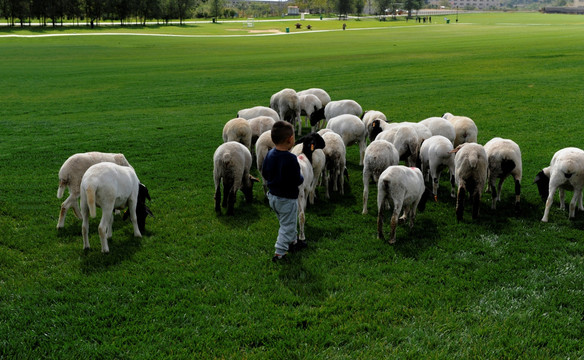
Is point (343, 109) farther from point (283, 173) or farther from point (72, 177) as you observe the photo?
point (72, 177)

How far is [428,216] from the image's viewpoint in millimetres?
9555

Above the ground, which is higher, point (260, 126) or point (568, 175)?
point (260, 126)

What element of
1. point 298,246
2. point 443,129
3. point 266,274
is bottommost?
point 266,274

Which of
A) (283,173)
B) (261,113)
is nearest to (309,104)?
(261,113)

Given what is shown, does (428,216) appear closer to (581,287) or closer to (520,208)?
(520,208)

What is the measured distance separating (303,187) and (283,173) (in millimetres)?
1372

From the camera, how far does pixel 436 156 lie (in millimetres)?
10211

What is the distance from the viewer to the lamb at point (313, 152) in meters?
9.18

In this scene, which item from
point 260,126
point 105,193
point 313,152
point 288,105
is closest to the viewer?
point 105,193

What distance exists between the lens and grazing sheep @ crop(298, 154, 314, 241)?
823 centimetres

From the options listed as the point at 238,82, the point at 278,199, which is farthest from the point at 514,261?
the point at 238,82

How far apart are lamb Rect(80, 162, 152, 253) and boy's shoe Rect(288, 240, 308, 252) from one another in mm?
2911

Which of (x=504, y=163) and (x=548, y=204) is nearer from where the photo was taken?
(x=548, y=204)

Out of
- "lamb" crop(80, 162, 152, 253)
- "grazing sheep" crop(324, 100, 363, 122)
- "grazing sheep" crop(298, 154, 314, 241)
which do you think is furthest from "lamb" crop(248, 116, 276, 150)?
"lamb" crop(80, 162, 152, 253)
